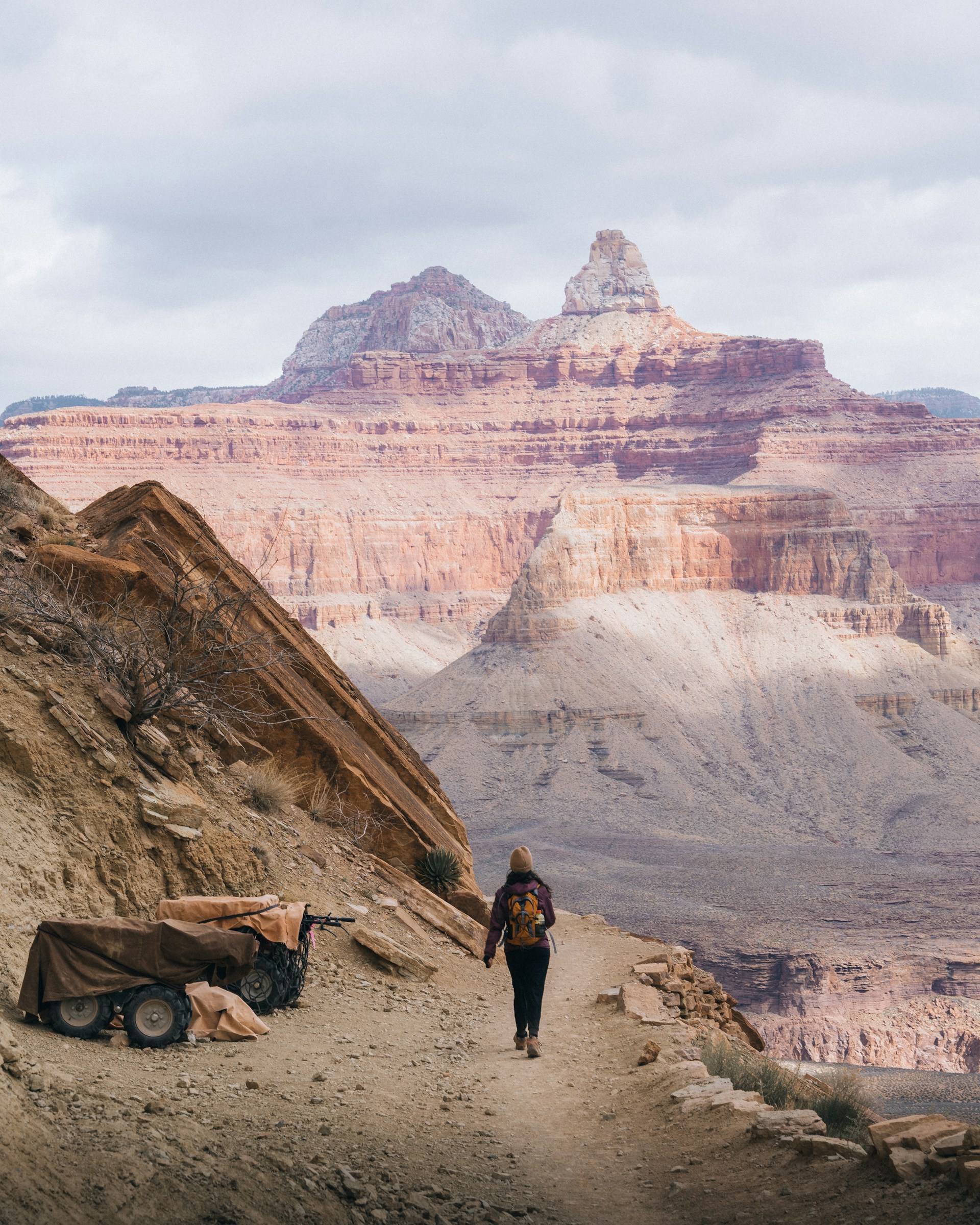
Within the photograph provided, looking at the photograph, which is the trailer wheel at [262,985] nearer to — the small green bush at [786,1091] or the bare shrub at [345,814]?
the small green bush at [786,1091]

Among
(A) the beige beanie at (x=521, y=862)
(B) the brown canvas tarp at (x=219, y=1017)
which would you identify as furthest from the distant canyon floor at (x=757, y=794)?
(B) the brown canvas tarp at (x=219, y=1017)

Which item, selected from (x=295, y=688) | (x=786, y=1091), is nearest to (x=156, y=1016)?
(x=786, y=1091)

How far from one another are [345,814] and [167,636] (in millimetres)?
5037

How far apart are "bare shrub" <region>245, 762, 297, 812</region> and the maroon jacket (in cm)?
443

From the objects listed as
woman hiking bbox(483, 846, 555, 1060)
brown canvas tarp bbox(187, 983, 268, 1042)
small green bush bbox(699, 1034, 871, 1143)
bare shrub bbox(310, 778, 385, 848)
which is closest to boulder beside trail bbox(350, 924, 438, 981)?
woman hiking bbox(483, 846, 555, 1060)

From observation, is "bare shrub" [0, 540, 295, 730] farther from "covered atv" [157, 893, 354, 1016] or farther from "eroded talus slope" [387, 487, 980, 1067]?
"eroded talus slope" [387, 487, 980, 1067]

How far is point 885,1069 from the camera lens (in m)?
35.7

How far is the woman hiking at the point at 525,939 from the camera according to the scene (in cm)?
1150

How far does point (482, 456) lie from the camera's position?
160 m

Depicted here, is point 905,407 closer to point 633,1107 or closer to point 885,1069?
point 885,1069

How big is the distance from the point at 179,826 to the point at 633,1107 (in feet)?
15.3

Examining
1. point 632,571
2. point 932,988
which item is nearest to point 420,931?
point 932,988

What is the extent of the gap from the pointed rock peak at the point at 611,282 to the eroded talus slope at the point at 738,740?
71526 mm

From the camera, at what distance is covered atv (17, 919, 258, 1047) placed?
879cm
